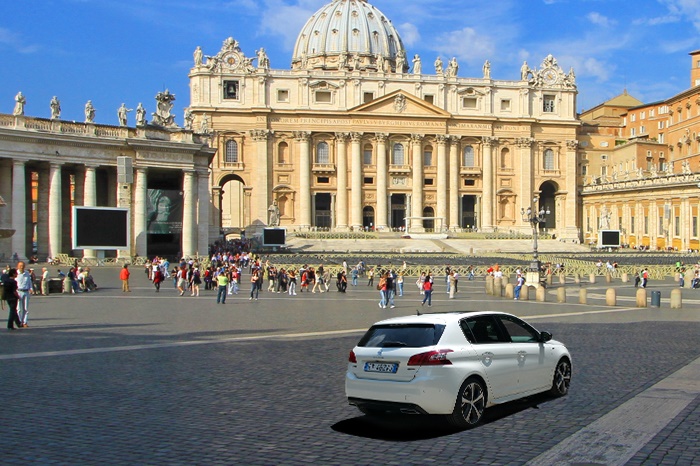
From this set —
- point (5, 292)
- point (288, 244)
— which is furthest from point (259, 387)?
point (288, 244)

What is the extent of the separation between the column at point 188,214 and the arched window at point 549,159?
5761 centimetres

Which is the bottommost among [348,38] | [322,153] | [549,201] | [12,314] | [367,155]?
[12,314]

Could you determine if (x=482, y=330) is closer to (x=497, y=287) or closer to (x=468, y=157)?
(x=497, y=287)

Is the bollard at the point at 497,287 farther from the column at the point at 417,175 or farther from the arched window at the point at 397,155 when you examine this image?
the arched window at the point at 397,155

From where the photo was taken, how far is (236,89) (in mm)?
85750

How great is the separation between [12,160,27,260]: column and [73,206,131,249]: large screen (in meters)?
3.48

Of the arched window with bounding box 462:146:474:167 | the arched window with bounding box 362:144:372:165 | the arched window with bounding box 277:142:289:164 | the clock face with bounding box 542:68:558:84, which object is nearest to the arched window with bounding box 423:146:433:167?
the arched window with bounding box 462:146:474:167

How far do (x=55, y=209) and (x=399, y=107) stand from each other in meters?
53.5

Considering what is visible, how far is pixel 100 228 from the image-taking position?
123 feet

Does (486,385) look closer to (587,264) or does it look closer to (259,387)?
(259,387)

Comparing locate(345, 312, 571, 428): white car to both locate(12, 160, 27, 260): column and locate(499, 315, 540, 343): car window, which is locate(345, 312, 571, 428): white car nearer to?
locate(499, 315, 540, 343): car window

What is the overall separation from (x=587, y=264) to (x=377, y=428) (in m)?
41.5

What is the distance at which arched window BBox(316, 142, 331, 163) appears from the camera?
87.7 m

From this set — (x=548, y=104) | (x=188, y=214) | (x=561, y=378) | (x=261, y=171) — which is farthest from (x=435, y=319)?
(x=548, y=104)
